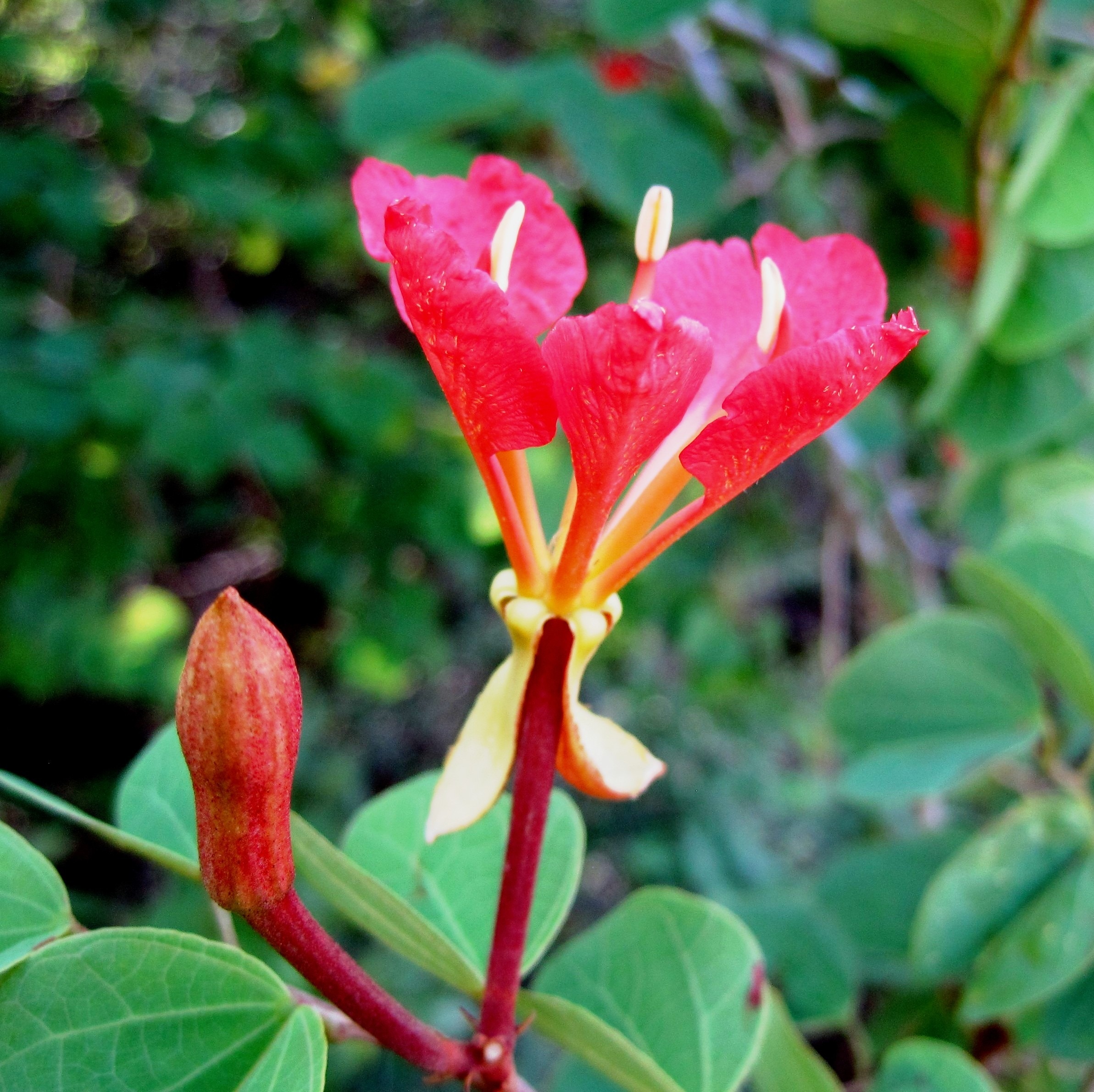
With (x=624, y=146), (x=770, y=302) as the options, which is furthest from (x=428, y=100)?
(x=770, y=302)

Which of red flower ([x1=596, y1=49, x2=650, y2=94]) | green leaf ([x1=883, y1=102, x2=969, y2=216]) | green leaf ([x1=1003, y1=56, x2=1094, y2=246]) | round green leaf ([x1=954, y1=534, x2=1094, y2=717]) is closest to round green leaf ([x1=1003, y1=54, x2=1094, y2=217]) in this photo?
green leaf ([x1=1003, y1=56, x2=1094, y2=246])

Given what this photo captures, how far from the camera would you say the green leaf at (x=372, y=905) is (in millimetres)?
329

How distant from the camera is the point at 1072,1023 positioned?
60 cm

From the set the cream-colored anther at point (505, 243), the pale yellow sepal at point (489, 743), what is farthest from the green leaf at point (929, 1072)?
the cream-colored anther at point (505, 243)

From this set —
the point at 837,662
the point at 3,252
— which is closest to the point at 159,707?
the point at 3,252

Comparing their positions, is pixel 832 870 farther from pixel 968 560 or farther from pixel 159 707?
pixel 159 707

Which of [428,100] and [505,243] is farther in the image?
[428,100]

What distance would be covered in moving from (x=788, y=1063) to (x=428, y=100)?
1024mm

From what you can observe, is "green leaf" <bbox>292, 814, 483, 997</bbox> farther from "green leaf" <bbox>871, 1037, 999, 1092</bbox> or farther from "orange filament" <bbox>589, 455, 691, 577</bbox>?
"green leaf" <bbox>871, 1037, 999, 1092</bbox>

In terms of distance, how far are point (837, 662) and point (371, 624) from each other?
73 centimetres

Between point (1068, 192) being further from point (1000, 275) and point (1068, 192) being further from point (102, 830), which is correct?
point (102, 830)

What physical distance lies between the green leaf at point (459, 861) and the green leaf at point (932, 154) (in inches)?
29.5

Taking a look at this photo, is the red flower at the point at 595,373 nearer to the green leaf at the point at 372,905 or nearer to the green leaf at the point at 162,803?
the green leaf at the point at 372,905

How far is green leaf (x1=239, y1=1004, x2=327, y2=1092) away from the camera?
290 mm
